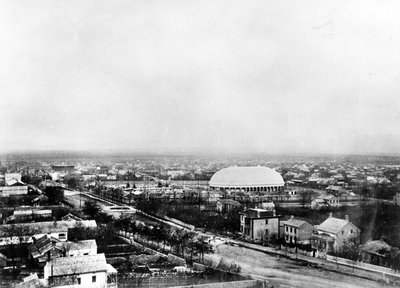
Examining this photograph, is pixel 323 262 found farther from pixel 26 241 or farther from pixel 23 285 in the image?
pixel 26 241

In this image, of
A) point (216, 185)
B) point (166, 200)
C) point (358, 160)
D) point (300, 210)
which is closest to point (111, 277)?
point (300, 210)

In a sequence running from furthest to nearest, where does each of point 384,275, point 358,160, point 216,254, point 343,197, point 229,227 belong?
point 358,160 < point 343,197 < point 229,227 < point 216,254 < point 384,275

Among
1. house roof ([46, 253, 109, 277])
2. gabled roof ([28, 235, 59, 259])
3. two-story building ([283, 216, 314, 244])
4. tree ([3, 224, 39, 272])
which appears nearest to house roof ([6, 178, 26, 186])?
tree ([3, 224, 39, 272])

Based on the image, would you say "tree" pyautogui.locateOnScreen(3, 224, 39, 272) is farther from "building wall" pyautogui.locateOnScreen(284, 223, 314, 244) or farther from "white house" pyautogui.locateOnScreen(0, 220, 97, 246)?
"building wall" pyautogui.locateOnScreen(284, 223, 314, 244)

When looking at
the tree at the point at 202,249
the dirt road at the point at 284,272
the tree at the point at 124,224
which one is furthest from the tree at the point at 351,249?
the tree at the point at 124,224

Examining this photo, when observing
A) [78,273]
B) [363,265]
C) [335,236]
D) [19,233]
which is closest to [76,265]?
[78,273]

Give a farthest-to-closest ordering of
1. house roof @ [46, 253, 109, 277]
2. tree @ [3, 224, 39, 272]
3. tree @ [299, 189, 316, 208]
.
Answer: tree @ [299, 189, 316, 208]
tree @ [3, 224, 39, 272]
house roof @ [46, 253, 109, 277]

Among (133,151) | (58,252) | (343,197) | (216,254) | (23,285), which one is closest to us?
(23,285)
